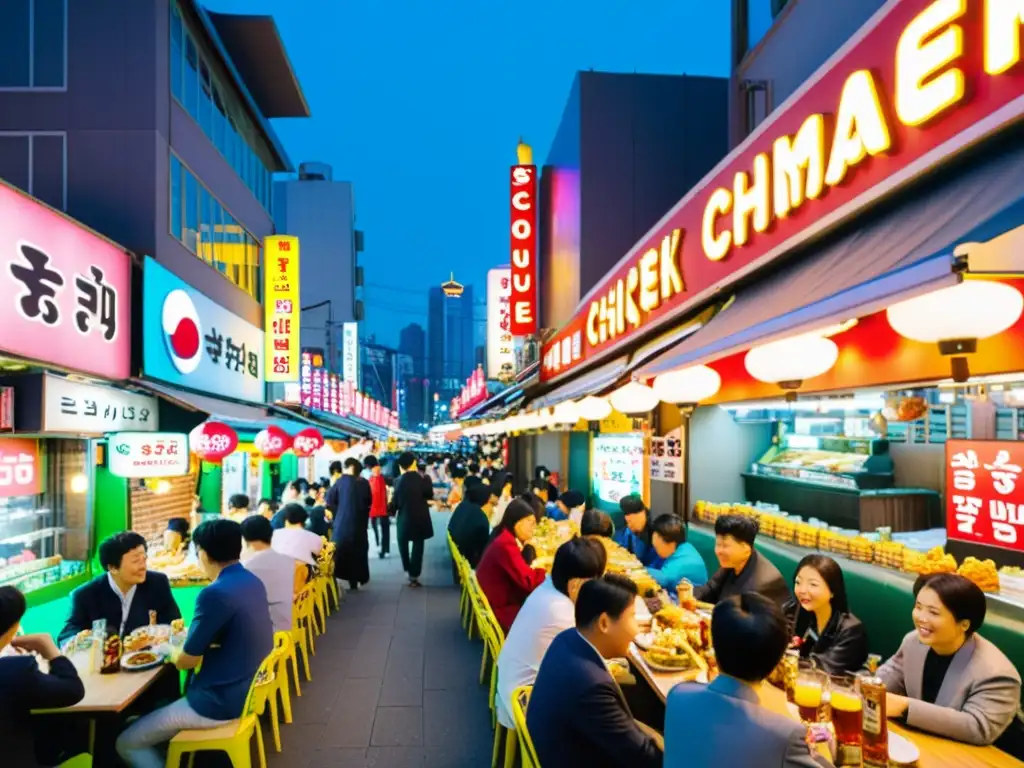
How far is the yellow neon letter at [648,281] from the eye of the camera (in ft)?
28.5

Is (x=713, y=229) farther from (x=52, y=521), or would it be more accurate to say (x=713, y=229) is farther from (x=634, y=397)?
(x=52, y=521)

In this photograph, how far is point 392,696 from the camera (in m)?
7.17

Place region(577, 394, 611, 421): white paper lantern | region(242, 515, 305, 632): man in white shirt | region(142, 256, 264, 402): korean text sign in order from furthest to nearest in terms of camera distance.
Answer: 1. region(142, 256, 264, 402): korean text sign
2. region(577, 394, 611, 421): white paper lantern
3. region(242, 515, 305, 632): man in white shirt

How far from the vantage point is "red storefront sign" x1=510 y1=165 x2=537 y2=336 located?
1705 centimetres

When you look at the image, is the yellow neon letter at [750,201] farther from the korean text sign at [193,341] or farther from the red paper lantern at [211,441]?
the korean text sign at [193,341]

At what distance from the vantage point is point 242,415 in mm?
13211

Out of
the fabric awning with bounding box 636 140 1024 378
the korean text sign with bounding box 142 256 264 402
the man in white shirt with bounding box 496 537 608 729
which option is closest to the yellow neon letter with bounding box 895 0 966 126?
the fabric awning with bounding box 636 140 1024 378

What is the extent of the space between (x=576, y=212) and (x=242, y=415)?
8.22m

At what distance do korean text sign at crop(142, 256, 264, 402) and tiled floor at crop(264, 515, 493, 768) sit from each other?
4.85 m

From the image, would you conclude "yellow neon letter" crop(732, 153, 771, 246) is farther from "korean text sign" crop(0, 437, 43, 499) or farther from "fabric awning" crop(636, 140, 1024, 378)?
"korean text sign" crop(0, 437, 43, 499)

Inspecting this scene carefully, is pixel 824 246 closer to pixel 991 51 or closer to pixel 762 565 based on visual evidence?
pixel 991 51

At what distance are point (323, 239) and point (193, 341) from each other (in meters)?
41.9

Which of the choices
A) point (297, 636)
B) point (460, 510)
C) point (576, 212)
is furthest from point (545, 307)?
point (297, 636)

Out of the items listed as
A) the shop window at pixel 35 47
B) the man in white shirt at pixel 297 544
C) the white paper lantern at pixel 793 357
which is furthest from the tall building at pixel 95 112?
the white paper lantern at pixel 793 357
